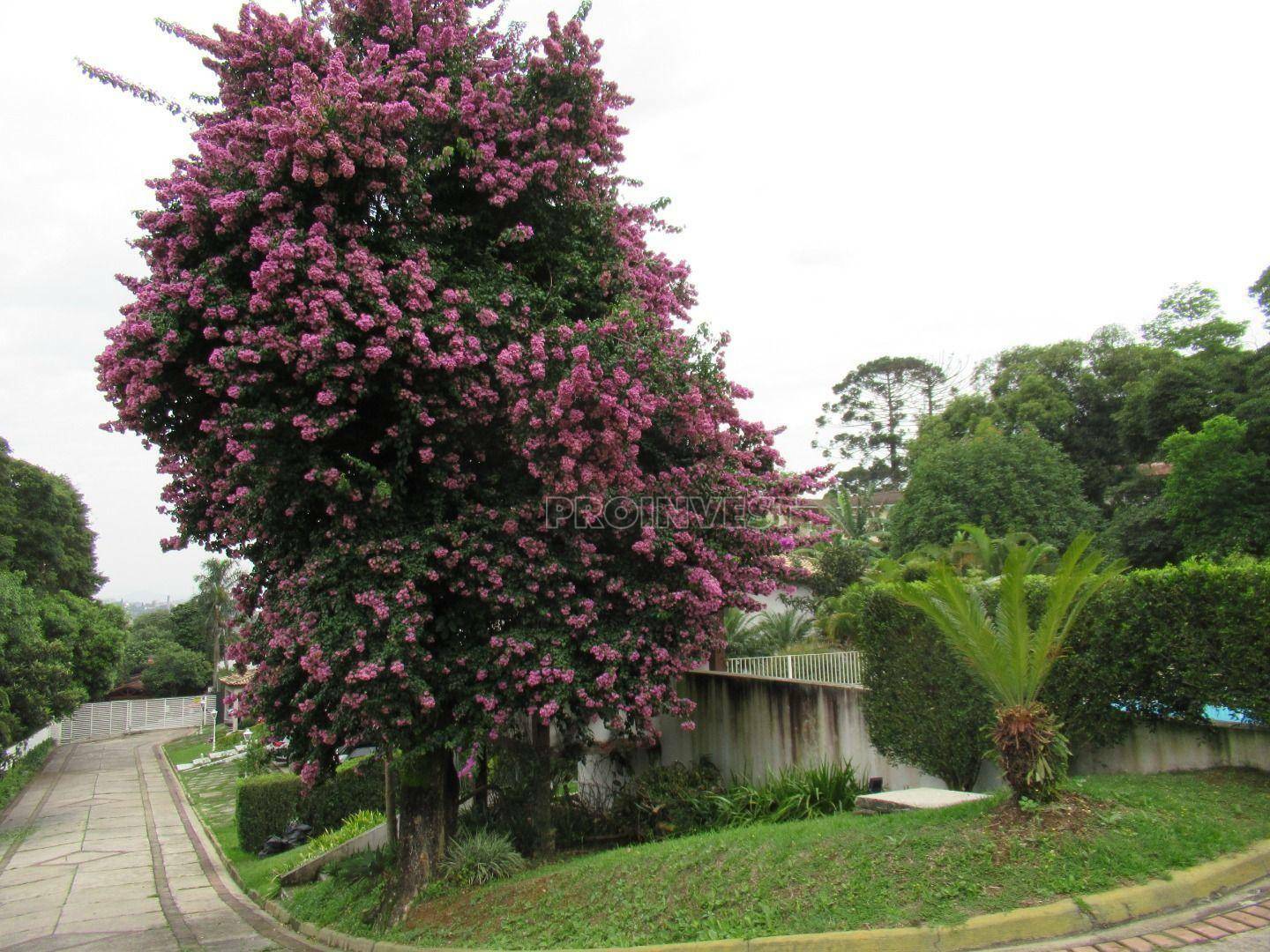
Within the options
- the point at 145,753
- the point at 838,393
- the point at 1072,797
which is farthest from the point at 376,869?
the point at 838,393

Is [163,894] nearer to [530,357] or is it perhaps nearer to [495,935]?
[495,935]

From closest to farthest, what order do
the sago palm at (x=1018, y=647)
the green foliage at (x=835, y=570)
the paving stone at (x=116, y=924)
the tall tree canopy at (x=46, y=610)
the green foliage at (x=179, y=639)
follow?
the sago palm at (x=1018, y=647)
the paving stone at (x=116, y=924)
the tall tree canopy at (x=46, y=610)
the green foliage at (x=835, y=570)
the green foliage at (x=179, y=639)

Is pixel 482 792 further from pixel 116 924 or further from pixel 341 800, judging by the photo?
pixel 341 800

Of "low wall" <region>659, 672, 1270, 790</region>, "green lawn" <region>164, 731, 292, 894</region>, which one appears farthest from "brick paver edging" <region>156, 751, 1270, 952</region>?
"green lawn" <region>164, 731, 292, 894</region>

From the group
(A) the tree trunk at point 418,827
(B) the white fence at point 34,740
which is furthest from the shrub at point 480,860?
(B) the white fence at point 34,740

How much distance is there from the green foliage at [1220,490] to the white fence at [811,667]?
1518 cm

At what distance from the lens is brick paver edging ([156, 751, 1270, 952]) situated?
5.27 m

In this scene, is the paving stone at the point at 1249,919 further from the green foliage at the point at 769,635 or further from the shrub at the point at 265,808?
the green foliage at the point at 769,635

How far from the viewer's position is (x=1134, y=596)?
748 centimetres

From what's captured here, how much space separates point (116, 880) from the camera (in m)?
14.8

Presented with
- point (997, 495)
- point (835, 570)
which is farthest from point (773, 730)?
point (997, 495)

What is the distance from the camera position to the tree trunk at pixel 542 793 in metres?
9.84

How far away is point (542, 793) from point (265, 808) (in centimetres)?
852

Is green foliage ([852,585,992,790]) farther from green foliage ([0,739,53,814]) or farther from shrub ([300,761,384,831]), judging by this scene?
green foliage ([0,739,53,814])
